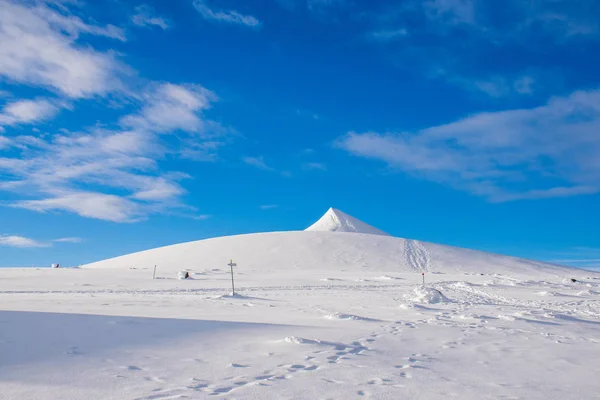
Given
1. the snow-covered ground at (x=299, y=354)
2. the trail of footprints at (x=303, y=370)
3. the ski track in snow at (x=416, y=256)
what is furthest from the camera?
the ski track in snow at (x=416, y=256)

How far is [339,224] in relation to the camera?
125688 millimetres

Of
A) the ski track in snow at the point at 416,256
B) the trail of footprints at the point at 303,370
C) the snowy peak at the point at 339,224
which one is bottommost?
the trail of footprints at the point at 303,370

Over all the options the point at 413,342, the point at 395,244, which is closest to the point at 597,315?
the point at 413,342

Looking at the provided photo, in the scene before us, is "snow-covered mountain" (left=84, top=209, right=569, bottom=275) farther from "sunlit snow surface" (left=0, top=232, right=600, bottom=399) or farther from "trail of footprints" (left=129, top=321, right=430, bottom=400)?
"trail of footprints" (left=129, top=321, right=430, bottom=400)

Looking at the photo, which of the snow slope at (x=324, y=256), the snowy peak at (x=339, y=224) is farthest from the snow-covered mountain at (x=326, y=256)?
the snowy peak at (x=339, y=224)

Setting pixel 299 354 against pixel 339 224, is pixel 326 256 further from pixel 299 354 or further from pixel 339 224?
pixel 299 354

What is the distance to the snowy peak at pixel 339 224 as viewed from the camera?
12431 cm

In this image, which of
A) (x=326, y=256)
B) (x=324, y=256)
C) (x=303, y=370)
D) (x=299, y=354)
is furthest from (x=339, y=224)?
(x=303, y=370)

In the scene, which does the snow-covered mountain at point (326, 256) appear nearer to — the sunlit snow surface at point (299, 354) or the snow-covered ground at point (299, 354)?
the snow-covered ground at point (299, 354)

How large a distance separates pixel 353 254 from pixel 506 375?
2463 inches

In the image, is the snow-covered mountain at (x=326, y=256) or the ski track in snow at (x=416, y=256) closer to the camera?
the snow-covered mountain at (x=326, y=256)

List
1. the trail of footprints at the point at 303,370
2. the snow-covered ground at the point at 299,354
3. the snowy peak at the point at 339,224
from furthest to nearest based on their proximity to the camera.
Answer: the snowy peak at the point at 339,224 < the snow-covered ground at the point at 299,354 < the trail of footprints at the point at 303,370

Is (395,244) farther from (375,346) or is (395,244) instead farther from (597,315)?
(375,346)

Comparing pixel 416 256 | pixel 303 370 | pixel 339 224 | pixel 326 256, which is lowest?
pixel 303 370
